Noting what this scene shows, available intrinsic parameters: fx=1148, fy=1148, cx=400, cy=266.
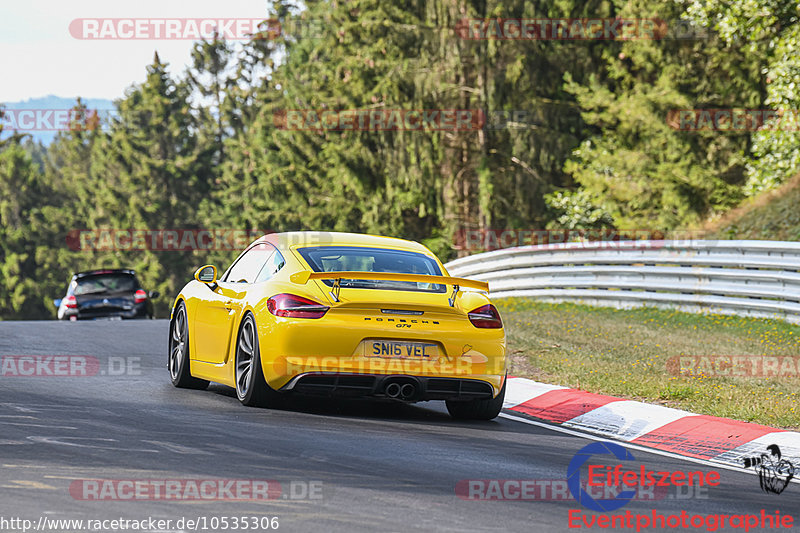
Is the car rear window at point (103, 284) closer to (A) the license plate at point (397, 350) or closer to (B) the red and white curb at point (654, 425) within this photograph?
(B) the red and white curb at point (654, 425)

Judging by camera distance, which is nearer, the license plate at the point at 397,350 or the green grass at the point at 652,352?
the license plate at the point at 397,350

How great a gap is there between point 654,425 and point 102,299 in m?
18.0

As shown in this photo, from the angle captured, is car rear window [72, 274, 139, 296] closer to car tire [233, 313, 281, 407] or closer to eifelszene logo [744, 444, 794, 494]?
car tire [233, 313, 281, 407]

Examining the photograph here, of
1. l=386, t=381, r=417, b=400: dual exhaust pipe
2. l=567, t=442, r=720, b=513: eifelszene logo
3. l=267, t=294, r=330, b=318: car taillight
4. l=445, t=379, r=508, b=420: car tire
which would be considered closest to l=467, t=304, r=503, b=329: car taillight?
l=445, t=379, r=508, b=420: car tire

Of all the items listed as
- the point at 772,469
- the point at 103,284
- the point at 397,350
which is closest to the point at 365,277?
the point at 397,350

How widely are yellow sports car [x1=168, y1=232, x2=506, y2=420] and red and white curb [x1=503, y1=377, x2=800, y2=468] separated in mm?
874

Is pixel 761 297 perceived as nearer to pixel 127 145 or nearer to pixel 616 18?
pixel 616 18

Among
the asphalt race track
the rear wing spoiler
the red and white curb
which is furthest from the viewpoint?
the rear wing spoiler

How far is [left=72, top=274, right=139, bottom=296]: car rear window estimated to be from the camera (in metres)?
25.1

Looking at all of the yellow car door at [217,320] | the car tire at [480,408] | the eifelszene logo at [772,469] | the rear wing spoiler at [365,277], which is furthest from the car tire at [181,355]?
the eifelszene logo at [772,469]

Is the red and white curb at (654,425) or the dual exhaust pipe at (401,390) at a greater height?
the dual exhaust pipe at (401,390)

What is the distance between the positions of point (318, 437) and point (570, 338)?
7.84 meters

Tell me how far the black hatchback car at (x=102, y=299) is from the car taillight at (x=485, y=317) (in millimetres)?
16768

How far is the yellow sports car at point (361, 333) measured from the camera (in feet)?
28.8
